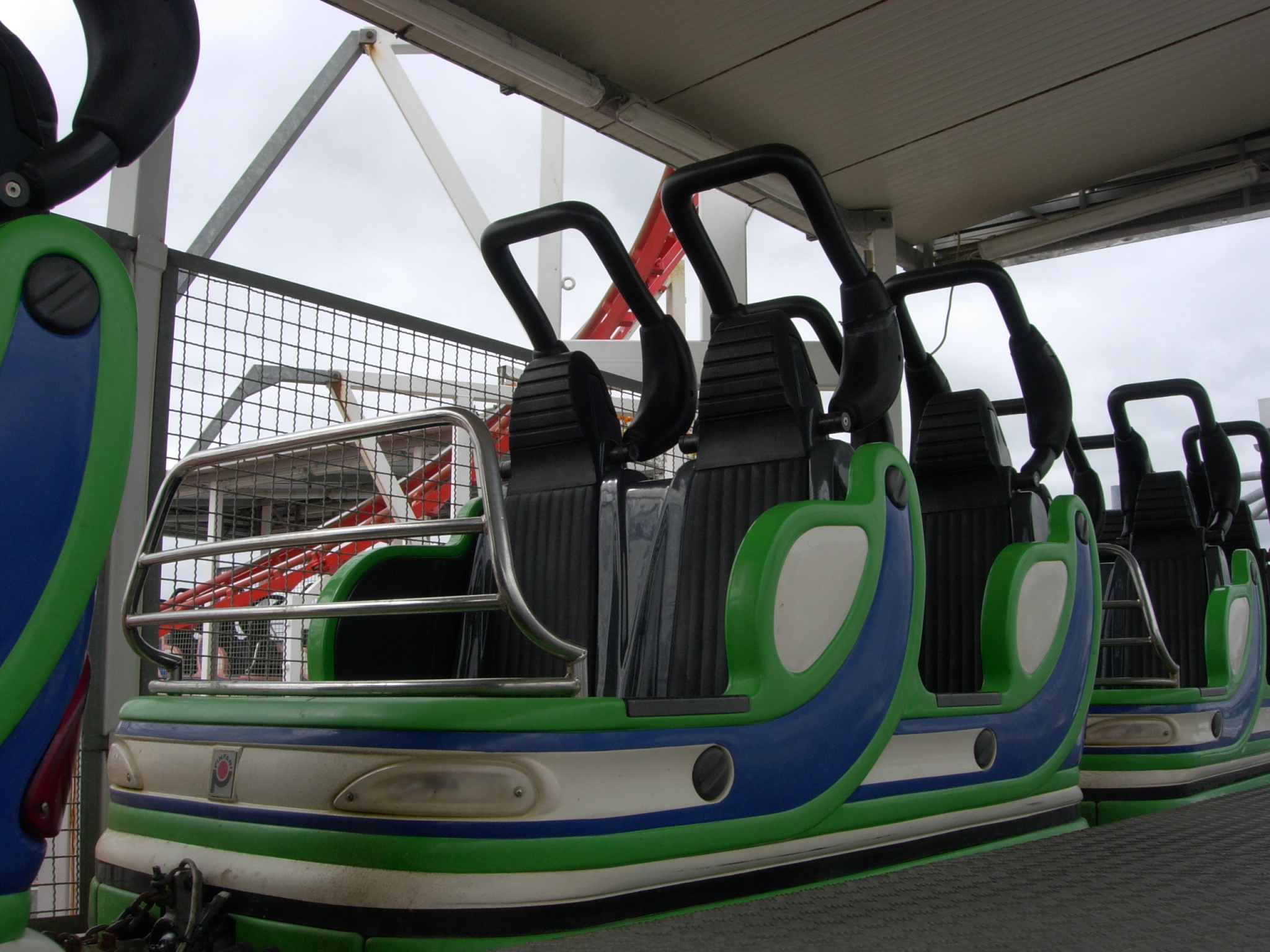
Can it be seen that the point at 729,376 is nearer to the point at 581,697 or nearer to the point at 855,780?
the point at 855,780

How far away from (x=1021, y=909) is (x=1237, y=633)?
237cm

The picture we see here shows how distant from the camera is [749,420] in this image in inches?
80.0

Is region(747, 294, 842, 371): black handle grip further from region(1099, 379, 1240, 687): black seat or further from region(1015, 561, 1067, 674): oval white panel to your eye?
region(1099, 379, 1240, 687): black seat

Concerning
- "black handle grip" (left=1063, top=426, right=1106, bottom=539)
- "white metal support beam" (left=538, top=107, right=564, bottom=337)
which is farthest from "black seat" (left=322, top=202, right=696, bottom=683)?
"white metal support beam" (left=538, top=107, right=564, bottom=337)

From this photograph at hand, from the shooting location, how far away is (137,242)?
2.30 meters

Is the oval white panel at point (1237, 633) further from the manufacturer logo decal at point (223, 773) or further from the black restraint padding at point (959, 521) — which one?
the manufacturer logo decal at point (223, 773)

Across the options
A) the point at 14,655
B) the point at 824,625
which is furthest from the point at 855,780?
the point at 14,655

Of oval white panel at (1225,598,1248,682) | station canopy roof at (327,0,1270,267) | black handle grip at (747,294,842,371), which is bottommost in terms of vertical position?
oval white panel at (1225,598,1248,682)

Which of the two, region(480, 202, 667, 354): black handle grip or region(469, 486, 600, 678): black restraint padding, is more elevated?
region(480, 202, 667, 354): black handle grip

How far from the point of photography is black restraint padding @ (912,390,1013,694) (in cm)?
259

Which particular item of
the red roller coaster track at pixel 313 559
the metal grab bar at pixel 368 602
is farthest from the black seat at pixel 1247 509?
the metal grab bar at pixel 368 602

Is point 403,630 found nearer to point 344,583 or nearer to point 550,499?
point 344,583

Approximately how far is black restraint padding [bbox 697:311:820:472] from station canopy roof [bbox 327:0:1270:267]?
1696 millimetres

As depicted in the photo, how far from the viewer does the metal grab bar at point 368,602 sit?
4.07 ft
